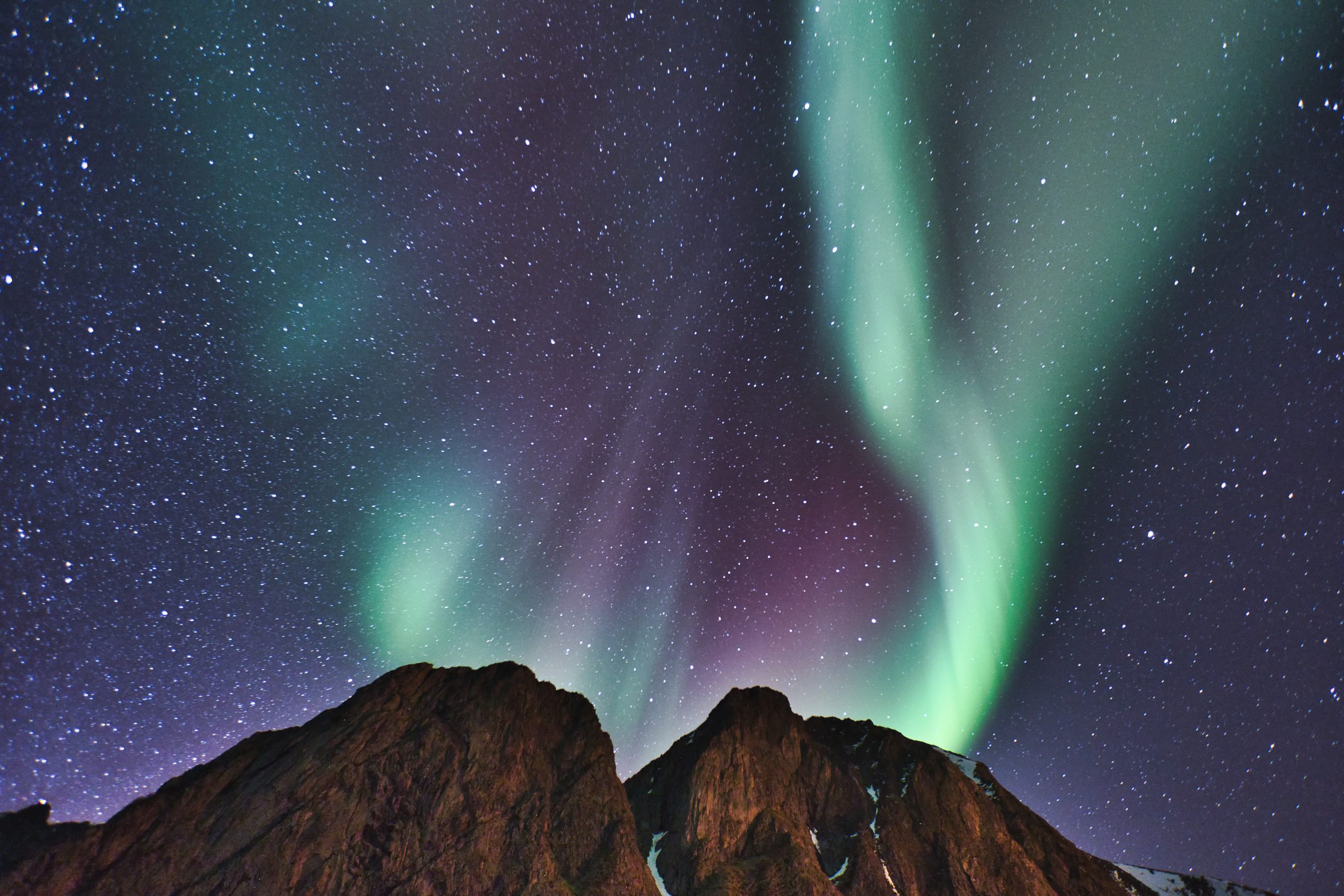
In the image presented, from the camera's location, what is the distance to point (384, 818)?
2035 inches

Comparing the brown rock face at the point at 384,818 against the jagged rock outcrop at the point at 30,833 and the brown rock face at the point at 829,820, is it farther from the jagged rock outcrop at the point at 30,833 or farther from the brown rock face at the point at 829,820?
the brown rock face at the point at 829,820

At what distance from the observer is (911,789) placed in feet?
249

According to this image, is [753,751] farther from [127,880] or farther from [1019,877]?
[127,880]

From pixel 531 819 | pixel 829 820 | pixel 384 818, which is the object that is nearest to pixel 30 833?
pixel 384 818

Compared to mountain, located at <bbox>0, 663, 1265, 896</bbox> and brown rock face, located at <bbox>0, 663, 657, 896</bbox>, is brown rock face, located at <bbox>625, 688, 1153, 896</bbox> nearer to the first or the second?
mountain, located at <bbox>0, 663, 1265, 896</bbox>

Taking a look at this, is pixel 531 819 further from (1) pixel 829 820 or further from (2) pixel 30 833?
(2) pixel 30 833

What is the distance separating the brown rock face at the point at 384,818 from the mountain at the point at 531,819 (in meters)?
0.16

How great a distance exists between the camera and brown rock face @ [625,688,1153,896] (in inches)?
2376

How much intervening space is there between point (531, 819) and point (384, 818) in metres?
13.8

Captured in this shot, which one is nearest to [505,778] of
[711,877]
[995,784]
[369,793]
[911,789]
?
[369,793]

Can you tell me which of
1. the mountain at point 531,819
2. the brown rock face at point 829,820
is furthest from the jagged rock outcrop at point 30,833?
the brown rock face at point 829,820

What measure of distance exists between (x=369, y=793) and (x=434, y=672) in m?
17.2

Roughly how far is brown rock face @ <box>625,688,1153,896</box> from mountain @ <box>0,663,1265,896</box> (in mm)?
253

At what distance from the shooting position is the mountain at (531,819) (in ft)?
160
